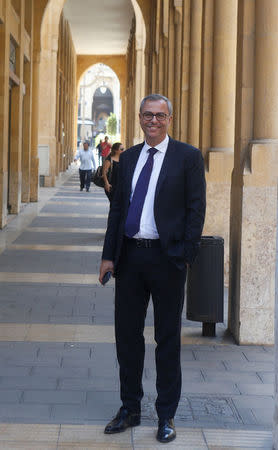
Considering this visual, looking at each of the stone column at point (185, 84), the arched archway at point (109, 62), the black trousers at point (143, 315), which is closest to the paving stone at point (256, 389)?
the black trousers at point (143, 315)

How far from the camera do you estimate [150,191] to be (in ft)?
14.1

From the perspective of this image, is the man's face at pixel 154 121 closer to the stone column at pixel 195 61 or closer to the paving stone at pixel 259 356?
the paving stone at pixel 259 356

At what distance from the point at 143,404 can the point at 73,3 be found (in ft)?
123

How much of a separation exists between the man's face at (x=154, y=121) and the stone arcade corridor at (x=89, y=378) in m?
1.61

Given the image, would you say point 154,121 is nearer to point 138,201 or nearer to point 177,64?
point 138,201

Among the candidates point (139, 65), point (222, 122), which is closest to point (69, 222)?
point (222, 122)

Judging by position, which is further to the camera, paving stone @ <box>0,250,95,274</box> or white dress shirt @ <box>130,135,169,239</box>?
paving stone @ <box>0,250,95,274</box>

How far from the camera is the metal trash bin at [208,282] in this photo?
21.8 feet

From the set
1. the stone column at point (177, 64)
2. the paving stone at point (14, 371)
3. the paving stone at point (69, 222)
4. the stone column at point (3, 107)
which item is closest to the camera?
the paving stone at point (14, 371)

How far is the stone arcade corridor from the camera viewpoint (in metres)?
4.31

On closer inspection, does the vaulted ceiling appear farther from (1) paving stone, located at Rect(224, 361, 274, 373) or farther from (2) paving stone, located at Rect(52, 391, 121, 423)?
(2) paving stone, located at Rect(52, 391, 121, 423)

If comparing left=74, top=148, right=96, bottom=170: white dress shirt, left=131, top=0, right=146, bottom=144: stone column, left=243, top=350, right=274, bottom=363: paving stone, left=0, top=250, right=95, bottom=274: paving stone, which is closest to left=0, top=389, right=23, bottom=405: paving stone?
left=243, top=350, right=274, bottom=363: paving stone

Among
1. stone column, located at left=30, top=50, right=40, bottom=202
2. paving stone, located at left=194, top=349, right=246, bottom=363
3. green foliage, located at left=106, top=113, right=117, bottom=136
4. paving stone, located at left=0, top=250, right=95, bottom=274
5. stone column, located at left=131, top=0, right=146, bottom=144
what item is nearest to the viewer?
paving stone, located at left=194, top=349, right=246, bottom=363

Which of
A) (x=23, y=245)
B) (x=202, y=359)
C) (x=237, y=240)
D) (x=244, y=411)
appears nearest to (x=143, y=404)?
(x=244, y=411)
